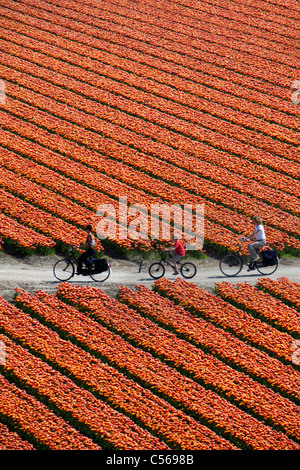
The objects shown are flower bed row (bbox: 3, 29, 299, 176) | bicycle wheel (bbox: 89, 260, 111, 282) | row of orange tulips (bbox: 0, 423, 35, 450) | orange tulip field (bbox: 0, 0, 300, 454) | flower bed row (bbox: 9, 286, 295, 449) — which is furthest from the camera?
flower bed row (bbox: 3, 29, 299, 176)

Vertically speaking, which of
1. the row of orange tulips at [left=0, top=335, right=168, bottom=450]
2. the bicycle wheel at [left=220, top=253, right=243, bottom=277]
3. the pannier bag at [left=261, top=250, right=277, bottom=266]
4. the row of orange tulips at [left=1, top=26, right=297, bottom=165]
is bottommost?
the row of orange tulips at [left=0, top=335, right=168, bottom=450]

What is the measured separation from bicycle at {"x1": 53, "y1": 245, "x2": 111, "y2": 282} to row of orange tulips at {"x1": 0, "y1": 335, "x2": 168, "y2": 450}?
3.49 m

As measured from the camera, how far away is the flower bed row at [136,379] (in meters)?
12.8

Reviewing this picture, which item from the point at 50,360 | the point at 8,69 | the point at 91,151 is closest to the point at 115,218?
the point at 91,151

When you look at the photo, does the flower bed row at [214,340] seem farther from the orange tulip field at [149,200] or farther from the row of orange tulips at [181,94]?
the row of orange tulips at [181,94]

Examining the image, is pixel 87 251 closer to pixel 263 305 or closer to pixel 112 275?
pixel 112 275

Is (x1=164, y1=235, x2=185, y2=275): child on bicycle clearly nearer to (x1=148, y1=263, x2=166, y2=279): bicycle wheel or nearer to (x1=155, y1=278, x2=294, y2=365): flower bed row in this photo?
(x1=148, y1=263, x2=166, y2=279): bicycle wheel

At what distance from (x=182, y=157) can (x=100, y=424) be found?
14.7 metres

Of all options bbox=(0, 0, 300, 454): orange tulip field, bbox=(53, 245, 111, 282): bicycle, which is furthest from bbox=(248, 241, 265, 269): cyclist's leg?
bbox=(53, 245, 111, 282): bicycle

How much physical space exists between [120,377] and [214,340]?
320 centimetres

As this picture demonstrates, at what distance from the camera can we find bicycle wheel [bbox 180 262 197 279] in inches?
693

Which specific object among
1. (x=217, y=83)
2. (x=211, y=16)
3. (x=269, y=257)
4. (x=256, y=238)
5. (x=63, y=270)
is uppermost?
(x=211, y=16)

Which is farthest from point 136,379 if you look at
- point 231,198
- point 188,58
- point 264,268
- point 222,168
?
point 188,58

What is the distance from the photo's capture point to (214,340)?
15125 millimetres
